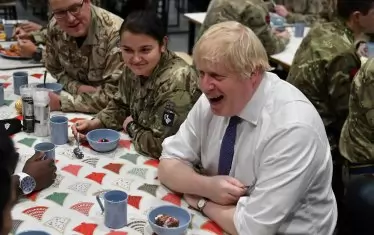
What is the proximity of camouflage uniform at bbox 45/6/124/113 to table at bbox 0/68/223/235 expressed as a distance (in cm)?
35

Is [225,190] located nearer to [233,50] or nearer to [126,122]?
[233,50]

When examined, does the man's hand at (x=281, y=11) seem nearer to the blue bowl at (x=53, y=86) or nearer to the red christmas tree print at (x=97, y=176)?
the blue bowl at (x=53, y=86)

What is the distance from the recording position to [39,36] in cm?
356

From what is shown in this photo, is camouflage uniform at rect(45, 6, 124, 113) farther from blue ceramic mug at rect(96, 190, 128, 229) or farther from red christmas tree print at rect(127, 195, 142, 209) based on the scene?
blue ceramic mug at rect(96, 190, 128, 229)

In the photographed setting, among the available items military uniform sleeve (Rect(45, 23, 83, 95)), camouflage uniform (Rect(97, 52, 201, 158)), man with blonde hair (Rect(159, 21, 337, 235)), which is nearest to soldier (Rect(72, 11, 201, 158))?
camouflage uniform (Rect(97, 52, 201, 158))

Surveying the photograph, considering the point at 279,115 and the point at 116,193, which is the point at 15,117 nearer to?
the point at 116,193

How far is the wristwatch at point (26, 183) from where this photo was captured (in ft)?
6.06

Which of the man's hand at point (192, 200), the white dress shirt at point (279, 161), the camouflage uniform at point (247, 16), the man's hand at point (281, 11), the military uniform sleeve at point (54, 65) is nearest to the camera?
the white dress shirt at point (279, 161)

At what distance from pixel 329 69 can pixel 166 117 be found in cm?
94

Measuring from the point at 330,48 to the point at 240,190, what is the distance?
118 centimetres

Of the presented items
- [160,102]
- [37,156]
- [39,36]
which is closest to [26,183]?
[37,156]

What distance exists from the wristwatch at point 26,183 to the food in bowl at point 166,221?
1.61 ft

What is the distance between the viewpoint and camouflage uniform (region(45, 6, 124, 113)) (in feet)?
8.66

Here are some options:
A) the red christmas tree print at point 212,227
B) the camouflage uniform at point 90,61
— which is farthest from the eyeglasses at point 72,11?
the red christmas tree print at point 212,227
